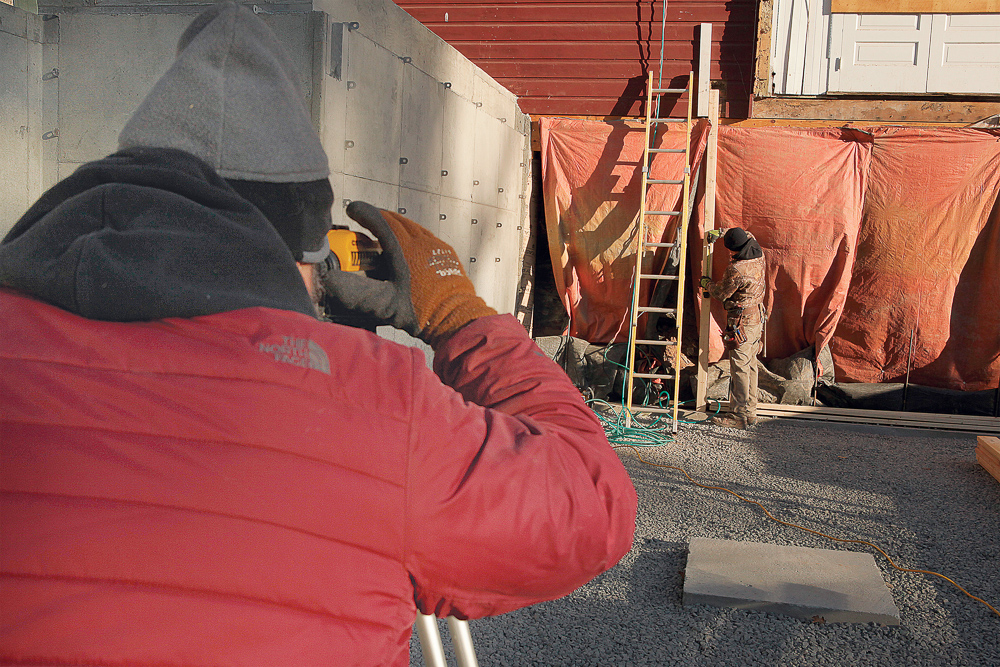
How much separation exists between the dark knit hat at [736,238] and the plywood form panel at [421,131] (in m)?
A: 2.96

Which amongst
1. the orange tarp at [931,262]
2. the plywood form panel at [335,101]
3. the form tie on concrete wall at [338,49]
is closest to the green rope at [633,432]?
the orange tarp at [931,262]

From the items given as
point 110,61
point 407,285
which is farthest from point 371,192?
point 407,285

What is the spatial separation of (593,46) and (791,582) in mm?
5803

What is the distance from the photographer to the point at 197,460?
62 centimetres

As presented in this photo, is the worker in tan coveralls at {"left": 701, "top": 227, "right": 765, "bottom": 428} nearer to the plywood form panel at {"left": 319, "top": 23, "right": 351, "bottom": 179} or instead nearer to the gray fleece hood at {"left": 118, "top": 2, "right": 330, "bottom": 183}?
the plywood form panel at {"left": 319, "top": 23, "right": 351, "bottom": 179}

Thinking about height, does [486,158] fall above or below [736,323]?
above

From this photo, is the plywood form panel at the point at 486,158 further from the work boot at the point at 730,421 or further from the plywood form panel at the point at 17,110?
the plywood form panel at the point at 17,110

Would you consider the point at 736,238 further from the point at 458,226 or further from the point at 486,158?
the point at 458,226

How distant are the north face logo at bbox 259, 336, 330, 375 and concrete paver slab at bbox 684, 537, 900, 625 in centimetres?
306

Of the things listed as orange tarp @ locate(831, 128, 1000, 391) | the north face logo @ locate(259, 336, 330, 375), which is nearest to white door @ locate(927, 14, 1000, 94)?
orange tarp @ locate(831, 128, 1000, 391)

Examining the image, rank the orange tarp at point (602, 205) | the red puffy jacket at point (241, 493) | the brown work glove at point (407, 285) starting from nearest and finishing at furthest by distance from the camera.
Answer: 1. the red puffy jacket at point (241, 493)
2. the brown work glove at point (407, 285)
3. the orange tarp at point (602, 205)

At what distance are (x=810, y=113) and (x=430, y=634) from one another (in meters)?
7.12

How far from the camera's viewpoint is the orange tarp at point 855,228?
21.6 feet

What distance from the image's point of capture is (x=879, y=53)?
689cm
